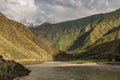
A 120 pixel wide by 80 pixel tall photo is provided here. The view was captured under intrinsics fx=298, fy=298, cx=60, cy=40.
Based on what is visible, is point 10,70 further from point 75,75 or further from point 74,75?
point 75,75

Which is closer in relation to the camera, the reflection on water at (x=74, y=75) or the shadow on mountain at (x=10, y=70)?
the shadow on mountain at (x=10, y=70)

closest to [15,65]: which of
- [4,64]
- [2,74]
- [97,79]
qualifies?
[4,64]

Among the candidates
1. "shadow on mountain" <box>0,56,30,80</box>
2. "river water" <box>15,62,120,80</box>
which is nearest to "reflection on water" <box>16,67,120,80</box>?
"river water" <box>15,62,120,80</box>

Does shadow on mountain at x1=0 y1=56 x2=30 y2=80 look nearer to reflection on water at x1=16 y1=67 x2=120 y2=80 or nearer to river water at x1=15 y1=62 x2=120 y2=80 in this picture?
river water at x1=15 y1=62 x2=120 y2=80

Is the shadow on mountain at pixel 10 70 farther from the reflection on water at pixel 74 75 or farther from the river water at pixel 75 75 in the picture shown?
the reflection on water at pixel 74 75

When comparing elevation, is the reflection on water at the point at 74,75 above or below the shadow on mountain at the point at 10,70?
below

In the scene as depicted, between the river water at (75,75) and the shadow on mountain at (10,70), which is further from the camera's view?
the river water at (75,75)

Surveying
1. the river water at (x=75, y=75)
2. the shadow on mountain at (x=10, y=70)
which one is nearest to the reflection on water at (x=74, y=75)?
the river water at (x=75, y=75)

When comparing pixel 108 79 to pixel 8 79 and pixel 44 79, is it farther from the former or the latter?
pixel 8 79

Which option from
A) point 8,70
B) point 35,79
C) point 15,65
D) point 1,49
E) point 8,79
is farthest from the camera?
point 1,49

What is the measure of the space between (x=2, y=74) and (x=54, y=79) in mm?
13196

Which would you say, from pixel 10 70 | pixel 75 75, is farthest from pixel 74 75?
pixel 10 70

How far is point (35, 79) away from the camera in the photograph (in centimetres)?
7431

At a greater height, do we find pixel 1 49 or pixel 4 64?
pixel 1 49
